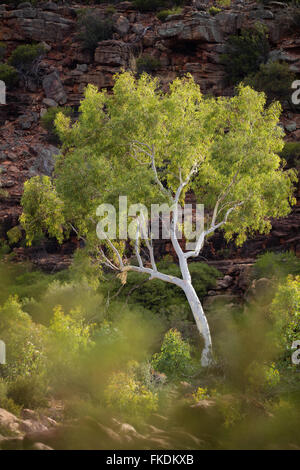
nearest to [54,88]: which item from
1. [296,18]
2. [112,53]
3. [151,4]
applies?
Result: [112,53]

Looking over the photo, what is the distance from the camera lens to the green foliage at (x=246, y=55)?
3503cm

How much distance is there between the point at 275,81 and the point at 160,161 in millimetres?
18908

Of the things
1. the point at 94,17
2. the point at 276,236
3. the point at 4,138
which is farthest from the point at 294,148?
the point at 94,17

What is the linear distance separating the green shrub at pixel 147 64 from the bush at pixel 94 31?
529cm

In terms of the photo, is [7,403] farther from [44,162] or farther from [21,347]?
[44,162]

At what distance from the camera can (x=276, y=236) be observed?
2156cm

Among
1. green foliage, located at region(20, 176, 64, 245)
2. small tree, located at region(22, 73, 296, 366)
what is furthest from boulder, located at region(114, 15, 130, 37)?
green foliage, located at region(20, 176, 64, 245)

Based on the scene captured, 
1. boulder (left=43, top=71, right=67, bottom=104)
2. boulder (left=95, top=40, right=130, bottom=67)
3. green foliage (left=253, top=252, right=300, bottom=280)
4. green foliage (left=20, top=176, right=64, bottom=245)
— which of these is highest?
boulder (left=95, top=40, right=130, bottom=67)

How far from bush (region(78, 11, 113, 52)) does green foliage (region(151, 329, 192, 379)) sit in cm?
3304

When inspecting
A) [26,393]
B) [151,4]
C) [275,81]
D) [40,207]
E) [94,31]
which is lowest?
[26,393]

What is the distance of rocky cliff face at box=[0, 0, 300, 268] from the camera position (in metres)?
33.1

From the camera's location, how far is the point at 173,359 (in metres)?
13.7

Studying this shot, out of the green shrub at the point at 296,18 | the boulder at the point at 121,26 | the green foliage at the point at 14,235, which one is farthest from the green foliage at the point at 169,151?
the boulder at the point at 121,26

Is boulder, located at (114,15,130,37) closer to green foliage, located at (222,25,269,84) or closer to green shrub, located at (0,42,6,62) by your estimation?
green shrub, located at (0,42,6,62)
